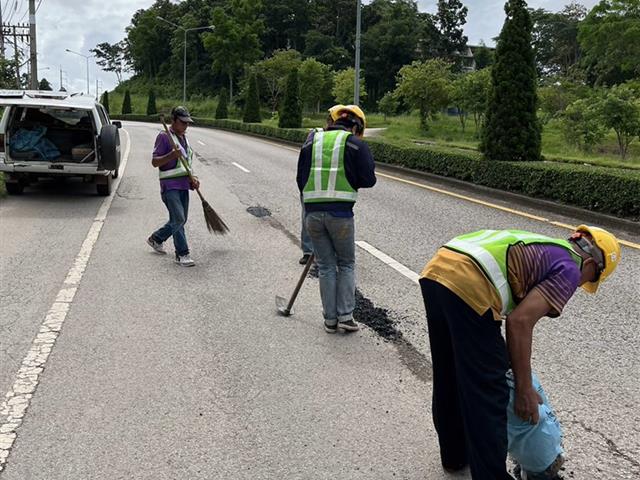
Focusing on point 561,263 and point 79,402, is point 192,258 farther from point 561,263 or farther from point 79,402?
point 561,263

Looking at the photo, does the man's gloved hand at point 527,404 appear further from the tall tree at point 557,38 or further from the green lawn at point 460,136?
the tall tree at point 557,38

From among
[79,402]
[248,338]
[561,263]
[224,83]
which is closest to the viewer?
[561,263]

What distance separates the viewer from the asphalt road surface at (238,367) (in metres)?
3.17

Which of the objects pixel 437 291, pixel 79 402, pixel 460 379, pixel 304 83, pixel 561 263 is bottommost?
pixel 79 402

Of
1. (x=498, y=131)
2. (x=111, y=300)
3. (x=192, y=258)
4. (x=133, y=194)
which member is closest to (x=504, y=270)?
(x=111, y=300)

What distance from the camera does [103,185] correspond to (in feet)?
37.7

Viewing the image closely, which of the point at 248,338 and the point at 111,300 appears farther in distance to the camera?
the point at 111,300

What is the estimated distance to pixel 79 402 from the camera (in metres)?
3.70

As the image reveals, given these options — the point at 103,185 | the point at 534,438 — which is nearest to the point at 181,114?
the point at 103,185

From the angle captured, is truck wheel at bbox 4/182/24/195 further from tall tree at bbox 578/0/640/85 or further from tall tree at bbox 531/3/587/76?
tall tree at bbox 531/3/587/76

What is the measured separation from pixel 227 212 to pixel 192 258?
3.34 m

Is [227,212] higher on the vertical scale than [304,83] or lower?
lower

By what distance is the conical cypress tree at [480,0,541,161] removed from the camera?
13.3 m

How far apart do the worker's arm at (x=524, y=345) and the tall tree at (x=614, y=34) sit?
180ft
